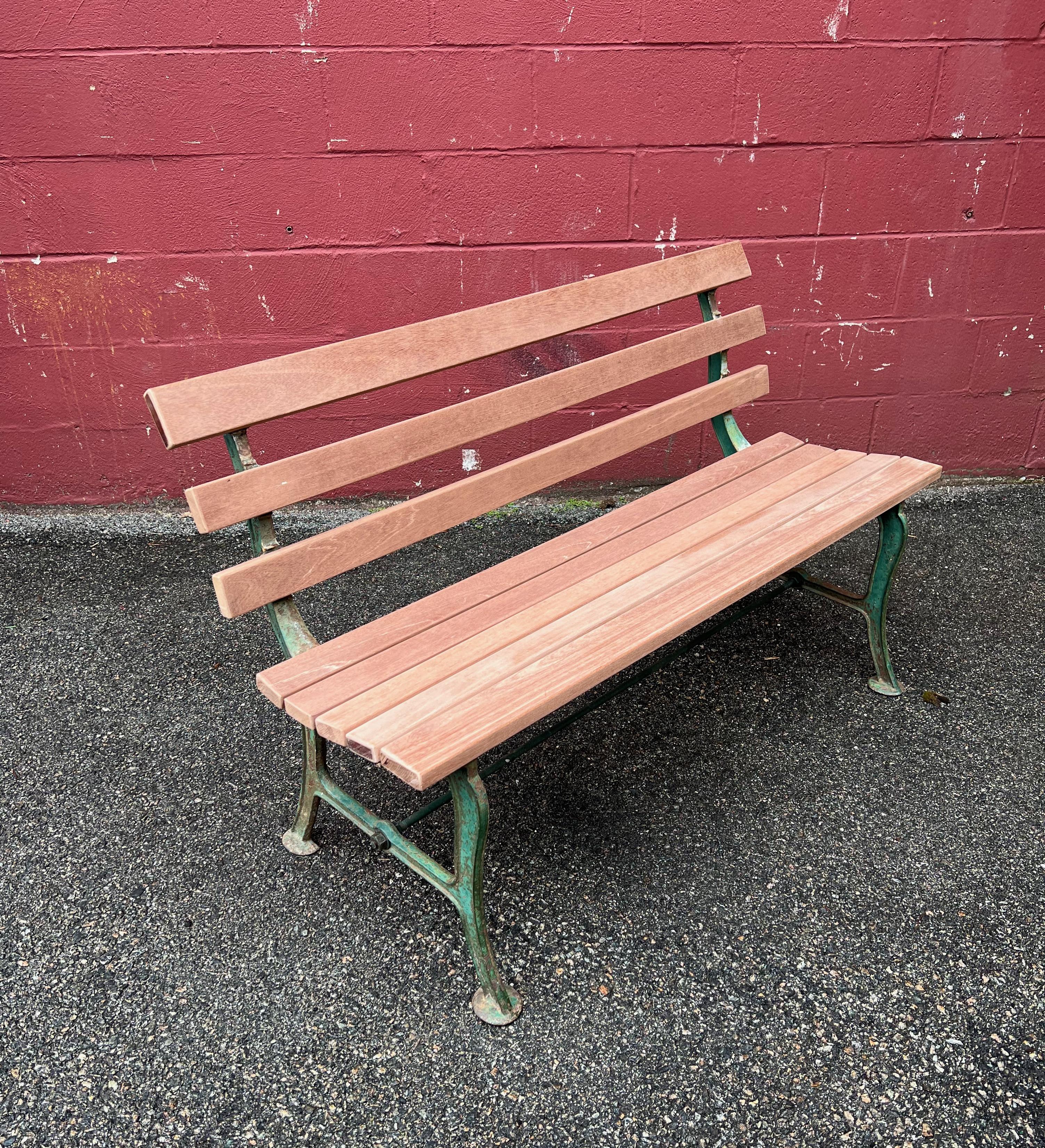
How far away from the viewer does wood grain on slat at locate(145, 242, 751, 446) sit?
1.81 m

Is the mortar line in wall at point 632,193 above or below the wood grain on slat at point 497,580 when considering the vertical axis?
above

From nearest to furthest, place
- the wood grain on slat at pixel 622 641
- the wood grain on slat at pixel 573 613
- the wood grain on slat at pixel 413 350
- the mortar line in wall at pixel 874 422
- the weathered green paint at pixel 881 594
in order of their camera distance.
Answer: the wood grain on slat at pixel 622 641 < the wood grain on slat at pixel 573 613 < the wood grain on slat at pixel 413 350 < the weathered green paint at pixel 881 594 < the mortar line in wall at pixel 874 422

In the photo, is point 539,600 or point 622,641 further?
point 539,600

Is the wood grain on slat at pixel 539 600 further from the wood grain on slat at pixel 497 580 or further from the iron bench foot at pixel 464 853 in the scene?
the iron bench foot at pixel 464 853

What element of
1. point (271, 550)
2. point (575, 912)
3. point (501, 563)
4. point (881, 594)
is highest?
point (271, 550)

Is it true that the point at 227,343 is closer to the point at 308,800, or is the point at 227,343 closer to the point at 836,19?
the point at 308,800

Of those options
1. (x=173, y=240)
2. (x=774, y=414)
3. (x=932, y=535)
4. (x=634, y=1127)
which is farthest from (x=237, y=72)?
(x=634, y=1127)

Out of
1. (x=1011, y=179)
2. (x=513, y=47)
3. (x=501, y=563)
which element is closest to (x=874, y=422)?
(x=1011, y=179)

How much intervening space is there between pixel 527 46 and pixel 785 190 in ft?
3.34

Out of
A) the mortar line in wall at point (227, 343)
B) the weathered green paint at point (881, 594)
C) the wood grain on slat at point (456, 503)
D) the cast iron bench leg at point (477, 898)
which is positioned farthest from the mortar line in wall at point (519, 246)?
the cast iron bench leg at point (477, 898)

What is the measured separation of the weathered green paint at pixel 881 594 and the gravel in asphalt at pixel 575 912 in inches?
2.9

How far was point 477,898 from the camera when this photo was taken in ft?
5.86

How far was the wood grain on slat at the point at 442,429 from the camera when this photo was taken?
1845mm

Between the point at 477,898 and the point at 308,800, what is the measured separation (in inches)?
22.6
